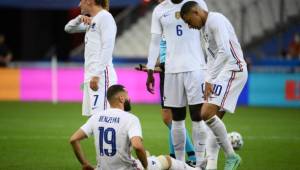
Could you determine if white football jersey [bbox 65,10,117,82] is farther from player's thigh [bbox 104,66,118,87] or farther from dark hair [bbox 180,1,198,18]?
dark hair [bbox 180,1,198,18]

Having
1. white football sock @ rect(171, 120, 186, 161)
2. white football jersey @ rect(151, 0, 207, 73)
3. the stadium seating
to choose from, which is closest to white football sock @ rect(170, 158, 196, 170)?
white football sock @ rect(171, 120, 186, 161)

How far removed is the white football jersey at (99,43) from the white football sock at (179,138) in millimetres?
1094

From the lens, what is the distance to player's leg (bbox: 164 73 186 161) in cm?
946

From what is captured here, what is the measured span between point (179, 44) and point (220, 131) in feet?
4.03

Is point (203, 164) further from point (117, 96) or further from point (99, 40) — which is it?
point (117, 96)

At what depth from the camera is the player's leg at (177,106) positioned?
9.46 meters

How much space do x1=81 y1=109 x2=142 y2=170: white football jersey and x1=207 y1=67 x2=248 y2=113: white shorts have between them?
1.68 metres

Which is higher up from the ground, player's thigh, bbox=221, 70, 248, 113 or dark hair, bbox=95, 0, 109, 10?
dark hair, bbox=95, 0, 109, 10

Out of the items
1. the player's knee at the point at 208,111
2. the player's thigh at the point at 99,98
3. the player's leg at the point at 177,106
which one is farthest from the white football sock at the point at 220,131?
the player's thigh at the point at 99,98

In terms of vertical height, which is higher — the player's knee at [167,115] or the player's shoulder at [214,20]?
the player's shoulder at [214,20]

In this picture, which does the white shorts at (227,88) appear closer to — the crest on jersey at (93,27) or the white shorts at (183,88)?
the white shorts at (183,88)

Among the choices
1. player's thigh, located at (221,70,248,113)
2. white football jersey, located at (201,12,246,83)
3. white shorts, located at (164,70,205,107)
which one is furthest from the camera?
white shorts, located at (164,70,205,107)

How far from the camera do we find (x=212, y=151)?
9250 millimetres

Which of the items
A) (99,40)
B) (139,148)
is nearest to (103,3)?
(99,40)
